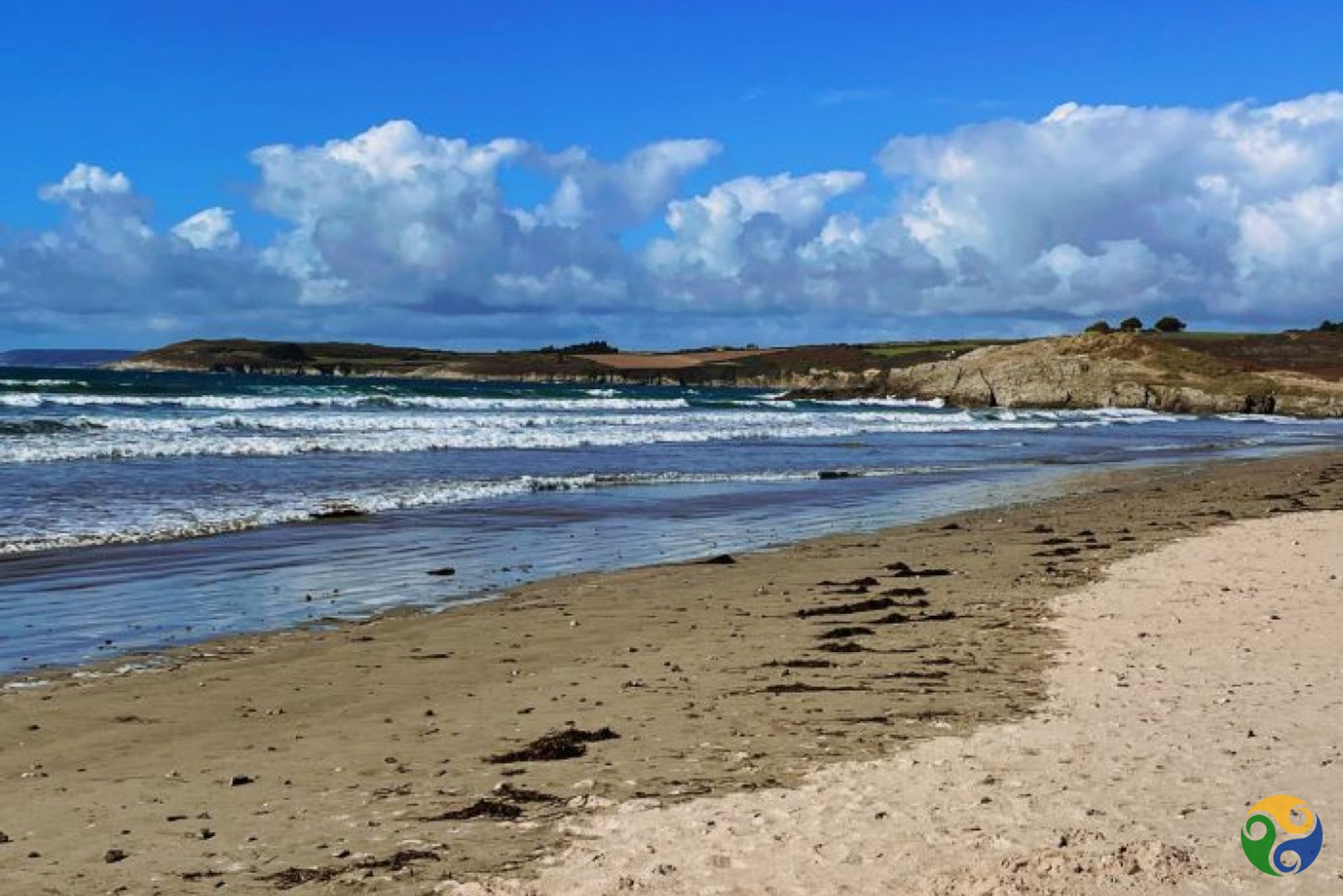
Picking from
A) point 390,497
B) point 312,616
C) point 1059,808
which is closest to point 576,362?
point 390,497

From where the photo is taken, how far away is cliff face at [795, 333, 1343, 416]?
256 feet

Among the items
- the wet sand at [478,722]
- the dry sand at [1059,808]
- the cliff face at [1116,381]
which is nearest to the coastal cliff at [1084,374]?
the cliff face at [1116,381]

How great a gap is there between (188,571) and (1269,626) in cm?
1027

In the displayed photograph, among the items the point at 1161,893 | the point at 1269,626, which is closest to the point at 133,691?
the point at 1161,893

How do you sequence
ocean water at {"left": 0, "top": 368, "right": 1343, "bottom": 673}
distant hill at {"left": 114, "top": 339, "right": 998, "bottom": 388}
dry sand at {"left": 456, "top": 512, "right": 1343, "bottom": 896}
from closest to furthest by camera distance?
dry sand at {"left": 456, "top": 512, "right": 1343, "bottom": 896} → ocean water at {"left": 0, "top": 368, "right": 1343, "bottom": 673} → distant hill at {"left": 114, "top": 339, "right": 998, "bottom": 388}

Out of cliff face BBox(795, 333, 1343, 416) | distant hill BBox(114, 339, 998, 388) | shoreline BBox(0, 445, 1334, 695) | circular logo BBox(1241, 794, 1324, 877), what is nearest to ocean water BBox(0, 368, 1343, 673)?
shoreline BBox(0, 445, 1334, 695)

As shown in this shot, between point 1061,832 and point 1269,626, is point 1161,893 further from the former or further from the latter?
point 1269,626

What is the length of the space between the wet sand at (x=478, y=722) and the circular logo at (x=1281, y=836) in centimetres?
172

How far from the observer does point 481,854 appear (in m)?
5.00

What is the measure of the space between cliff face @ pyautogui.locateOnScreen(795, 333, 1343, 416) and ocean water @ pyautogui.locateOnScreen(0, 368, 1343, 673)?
26.6 metres

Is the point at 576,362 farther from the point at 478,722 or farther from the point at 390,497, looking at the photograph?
the point at 478,722

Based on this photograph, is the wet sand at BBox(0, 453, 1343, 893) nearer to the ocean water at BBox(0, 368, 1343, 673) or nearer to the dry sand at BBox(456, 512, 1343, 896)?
the dry sand at BBox(456, 512, 1343, 896)

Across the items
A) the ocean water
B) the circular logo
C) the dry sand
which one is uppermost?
the circular logo

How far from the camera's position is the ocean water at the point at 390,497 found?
11742 millimetres
